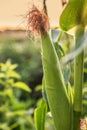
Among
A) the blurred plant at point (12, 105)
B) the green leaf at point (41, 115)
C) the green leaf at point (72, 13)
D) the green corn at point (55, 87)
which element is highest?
the green leaf at point (72, 13)

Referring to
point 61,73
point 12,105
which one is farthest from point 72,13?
point 12,105

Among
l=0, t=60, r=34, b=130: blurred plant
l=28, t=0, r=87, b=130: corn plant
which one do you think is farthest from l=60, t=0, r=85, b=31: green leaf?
l=0, t=60, r=34, b=130: blurred plant

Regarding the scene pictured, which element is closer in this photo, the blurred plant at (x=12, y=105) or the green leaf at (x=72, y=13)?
the green leaf at (x=72, y=13)

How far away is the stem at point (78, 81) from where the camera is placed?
470mm

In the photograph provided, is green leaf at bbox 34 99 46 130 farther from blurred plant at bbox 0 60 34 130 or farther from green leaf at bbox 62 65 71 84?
blurred plant at bbox 0 60 34 130

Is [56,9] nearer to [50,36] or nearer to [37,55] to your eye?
[50,36]

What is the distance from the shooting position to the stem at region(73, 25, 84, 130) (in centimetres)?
47

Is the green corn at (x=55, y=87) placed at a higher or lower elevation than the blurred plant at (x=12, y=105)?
higher

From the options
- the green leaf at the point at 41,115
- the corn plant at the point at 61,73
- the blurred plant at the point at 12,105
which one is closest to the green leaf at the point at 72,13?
the corn plant at the point at 61,73

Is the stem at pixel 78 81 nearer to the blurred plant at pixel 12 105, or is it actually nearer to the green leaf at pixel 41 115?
the green leaf at pixel 41 115

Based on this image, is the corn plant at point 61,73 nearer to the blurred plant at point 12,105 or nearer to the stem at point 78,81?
the stem at point 78,81

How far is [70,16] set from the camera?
0.48 meters

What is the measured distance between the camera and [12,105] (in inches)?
59.6

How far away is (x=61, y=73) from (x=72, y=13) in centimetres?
8
